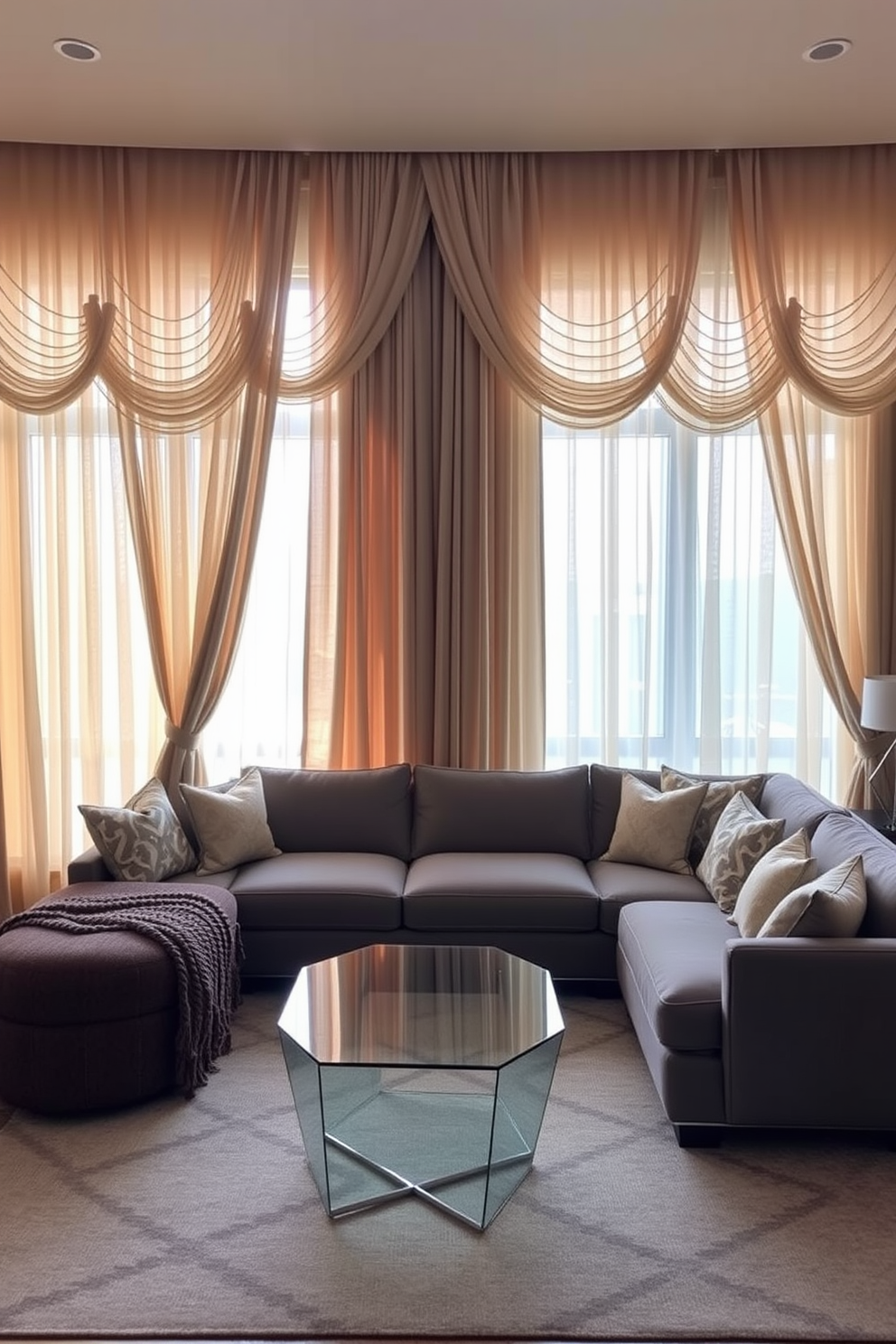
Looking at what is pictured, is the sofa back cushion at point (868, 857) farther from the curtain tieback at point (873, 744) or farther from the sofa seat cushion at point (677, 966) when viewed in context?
the curtain tieback at point (873, 744)

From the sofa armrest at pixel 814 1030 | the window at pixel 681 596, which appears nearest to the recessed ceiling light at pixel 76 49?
the window at pixel 681 596

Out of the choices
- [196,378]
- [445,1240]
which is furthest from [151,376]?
[445,1240]

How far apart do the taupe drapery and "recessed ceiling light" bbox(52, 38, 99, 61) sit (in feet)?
3.19

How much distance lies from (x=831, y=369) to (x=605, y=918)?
2512mm

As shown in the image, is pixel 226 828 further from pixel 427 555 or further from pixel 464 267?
pixel 464 267

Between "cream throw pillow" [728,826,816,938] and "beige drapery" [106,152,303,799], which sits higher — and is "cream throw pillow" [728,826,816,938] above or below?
below

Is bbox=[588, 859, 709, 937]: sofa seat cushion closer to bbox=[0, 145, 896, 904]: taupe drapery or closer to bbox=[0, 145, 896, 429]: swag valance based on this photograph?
bbox=[0, 145, 896, 904]: taupe drapery

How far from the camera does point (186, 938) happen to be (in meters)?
3.55

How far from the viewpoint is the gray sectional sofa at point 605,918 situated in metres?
3.05

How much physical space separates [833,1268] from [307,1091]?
130cm

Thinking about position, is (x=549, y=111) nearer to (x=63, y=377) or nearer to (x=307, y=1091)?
(x=63, y=377)

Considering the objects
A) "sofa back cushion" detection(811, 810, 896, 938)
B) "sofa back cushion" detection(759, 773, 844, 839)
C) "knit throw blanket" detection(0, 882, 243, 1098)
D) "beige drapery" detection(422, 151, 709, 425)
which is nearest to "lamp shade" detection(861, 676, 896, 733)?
"sofa back cushion" detection(759, 773, 844, 839)

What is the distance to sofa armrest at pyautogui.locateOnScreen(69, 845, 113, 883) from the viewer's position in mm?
4223

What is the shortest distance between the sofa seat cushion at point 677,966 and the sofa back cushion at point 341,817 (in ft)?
3.67
